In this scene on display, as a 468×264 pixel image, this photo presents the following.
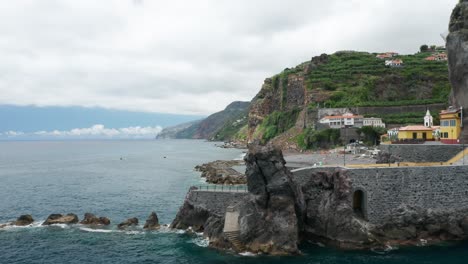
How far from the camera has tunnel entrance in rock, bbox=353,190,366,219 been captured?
32519 millimetres

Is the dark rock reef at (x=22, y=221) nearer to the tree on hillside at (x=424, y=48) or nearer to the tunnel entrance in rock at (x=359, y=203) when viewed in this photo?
the tunnel entrance in rock at (x=359, y=203)

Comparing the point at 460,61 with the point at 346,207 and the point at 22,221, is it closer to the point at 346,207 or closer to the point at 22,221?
the point at 346,207

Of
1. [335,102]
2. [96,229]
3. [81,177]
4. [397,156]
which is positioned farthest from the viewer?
[335,102]

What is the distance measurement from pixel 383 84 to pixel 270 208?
8306 cm

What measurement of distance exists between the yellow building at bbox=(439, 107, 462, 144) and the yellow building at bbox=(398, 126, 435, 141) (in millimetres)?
2623

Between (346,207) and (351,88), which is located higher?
(351,88)

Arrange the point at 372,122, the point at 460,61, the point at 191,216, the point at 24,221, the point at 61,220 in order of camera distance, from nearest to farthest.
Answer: the point at 191,216 < the point at 460,61 < the point at 61,220 < the point at 24,221 < the point at 372,122

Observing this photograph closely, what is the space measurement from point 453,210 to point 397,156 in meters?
9.65

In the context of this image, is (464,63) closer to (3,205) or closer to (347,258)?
(347,258)

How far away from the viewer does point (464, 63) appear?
39531 mm

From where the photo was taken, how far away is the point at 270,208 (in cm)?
3055

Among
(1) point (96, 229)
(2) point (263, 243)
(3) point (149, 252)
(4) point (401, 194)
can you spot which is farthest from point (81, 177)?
(4) point (401, 194)

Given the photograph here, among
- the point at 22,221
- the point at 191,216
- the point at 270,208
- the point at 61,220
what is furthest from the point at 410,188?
the point at 22,221

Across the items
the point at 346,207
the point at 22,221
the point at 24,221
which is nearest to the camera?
the point at 346,207
